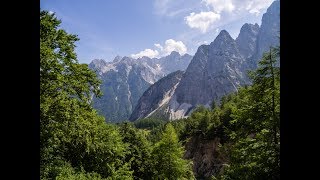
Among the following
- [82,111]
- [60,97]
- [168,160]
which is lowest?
[168,160]

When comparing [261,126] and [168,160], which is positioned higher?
[261,126]

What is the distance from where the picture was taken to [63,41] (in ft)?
58.8

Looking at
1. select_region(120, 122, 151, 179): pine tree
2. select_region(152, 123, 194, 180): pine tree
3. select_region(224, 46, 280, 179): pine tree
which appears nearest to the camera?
select_region(224, 46, 280, 179): pine tree

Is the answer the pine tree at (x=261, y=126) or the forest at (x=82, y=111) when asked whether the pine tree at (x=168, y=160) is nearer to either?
the forest at (x=82, y=111)

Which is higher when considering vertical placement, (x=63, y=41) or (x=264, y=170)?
(x=63, y=41)

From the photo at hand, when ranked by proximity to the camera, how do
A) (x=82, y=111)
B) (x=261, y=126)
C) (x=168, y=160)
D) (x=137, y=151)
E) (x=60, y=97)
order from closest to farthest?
1. (x=60, y=97)
2. (x=82, y=111)
3. (x=261, y=126)
4. (x=168, y=160)
5. (x=137, y=151)

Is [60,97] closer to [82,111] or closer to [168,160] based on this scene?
[82,111]

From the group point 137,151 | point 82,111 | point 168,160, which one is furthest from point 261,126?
point 137,151

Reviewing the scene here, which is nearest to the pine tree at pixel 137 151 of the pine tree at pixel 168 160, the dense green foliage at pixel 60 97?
the pine tree at pixel 168 160

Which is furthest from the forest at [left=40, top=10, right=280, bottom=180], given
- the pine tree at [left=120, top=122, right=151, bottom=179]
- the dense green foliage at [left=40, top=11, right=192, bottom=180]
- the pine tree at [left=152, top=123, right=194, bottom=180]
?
the pine tree at [left=120, top=122, right=151, bottom=179]

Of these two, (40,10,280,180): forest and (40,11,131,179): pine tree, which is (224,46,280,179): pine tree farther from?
(40,11,131,179): pine tree
